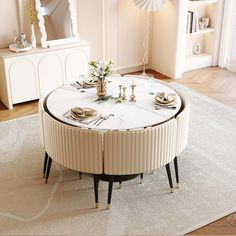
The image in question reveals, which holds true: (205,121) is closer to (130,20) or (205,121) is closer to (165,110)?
(165,110)

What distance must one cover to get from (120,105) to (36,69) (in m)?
1.88

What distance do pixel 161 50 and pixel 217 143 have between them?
2387 millimetres

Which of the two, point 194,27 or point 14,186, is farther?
point 194,27

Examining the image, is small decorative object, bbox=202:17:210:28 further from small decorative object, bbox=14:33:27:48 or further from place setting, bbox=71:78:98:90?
place setting, bbox=71:78:98:90

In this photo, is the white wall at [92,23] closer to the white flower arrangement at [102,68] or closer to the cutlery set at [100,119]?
the white flower arrangement at [102,68]

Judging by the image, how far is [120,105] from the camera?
3.62 meters

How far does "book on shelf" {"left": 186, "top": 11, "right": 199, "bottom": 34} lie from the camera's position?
625 centimetres

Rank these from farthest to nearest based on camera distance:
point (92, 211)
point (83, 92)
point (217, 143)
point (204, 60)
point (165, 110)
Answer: point (204, 60) < point (217, 143) < point (83, 92) < point (165, 110) < point (92, 211)

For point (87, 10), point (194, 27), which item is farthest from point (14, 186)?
point (194, 27)

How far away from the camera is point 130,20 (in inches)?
238

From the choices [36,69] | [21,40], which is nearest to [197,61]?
[36,69]

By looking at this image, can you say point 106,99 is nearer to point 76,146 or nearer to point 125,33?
point 76,146

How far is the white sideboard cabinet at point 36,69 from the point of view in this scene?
4.97 meters

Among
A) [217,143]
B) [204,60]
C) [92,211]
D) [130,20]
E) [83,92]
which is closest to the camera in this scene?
[92,211]
